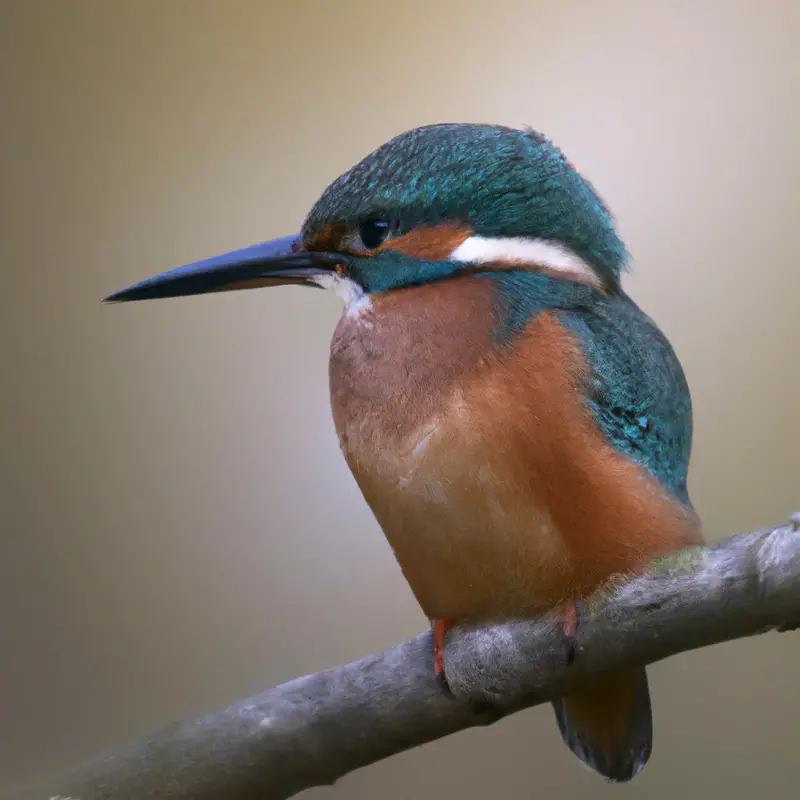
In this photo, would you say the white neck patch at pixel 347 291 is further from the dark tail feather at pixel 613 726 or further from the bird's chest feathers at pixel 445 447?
the dark tail feather at pixel 613 726

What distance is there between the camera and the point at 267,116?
1.30 m

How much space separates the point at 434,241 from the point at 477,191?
7 cm

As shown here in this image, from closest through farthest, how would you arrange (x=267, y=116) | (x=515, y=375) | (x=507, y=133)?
1. (x=515, y=375)
2. (x=507, y=133)
3. (x=267, y=116)

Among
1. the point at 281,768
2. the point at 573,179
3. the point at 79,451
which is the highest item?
the point at 573,179

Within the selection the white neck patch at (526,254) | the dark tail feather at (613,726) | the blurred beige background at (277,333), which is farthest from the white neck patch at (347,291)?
the dark tail feather at (613,726)

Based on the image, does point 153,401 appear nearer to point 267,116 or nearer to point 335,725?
point 267,116

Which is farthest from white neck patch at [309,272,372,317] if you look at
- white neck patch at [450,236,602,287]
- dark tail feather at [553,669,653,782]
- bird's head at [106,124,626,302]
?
dark tail feather at [553,669,653,782]

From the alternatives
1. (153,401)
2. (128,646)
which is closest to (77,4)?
(153,401)

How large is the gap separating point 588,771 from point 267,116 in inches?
40.4

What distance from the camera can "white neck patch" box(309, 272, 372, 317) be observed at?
0.92 meters

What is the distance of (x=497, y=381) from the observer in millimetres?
805

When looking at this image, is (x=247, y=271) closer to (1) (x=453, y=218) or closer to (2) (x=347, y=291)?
(2) (x=347, y=291)

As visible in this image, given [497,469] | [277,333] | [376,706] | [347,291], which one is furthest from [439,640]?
[277,333]

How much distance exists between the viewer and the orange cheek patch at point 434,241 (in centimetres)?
87
